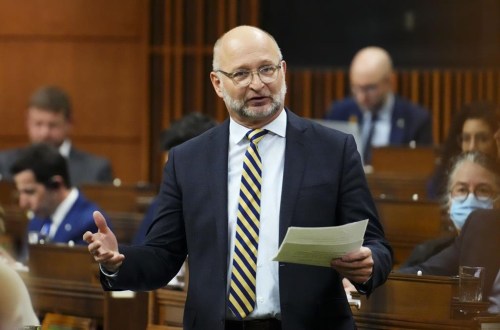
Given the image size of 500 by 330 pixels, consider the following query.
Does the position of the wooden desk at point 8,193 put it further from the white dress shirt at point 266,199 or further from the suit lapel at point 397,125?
the white dress shirt at point 266,199

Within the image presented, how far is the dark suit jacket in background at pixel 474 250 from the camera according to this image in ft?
13.9

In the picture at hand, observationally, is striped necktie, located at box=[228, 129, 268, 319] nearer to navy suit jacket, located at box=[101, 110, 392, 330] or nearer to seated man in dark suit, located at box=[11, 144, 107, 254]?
navy suit jacket, located at box=[101, 110, 392, 330]

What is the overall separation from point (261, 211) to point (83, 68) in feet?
22.5

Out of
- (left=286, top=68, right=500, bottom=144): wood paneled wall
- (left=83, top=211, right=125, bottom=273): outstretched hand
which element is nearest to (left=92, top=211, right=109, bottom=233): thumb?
(left=83, top=211, right=125, bottom=273): outstretched hand

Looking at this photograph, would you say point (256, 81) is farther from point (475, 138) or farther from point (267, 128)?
point (475, 138)

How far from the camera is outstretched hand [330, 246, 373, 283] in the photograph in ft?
9.97

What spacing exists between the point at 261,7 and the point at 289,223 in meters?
6.64

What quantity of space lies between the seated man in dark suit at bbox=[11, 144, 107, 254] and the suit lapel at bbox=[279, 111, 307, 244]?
2.67 meters

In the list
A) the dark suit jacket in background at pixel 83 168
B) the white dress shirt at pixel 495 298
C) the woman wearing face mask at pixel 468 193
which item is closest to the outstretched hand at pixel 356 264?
the white dress shirt at pixel 495 298

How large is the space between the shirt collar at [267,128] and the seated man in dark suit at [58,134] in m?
4.58

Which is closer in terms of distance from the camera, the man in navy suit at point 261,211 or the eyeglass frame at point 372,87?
the man in navy suit at point 261,211

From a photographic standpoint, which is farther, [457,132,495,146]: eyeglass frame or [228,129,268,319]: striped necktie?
[457,132,495,146]: eyeglass frame

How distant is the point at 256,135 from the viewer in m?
3.32

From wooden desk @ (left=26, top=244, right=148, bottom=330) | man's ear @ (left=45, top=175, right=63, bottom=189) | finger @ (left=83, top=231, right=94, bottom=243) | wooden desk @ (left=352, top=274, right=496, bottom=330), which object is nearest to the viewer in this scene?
finger @ (left=83, top=231, right=94, bottom=243)
